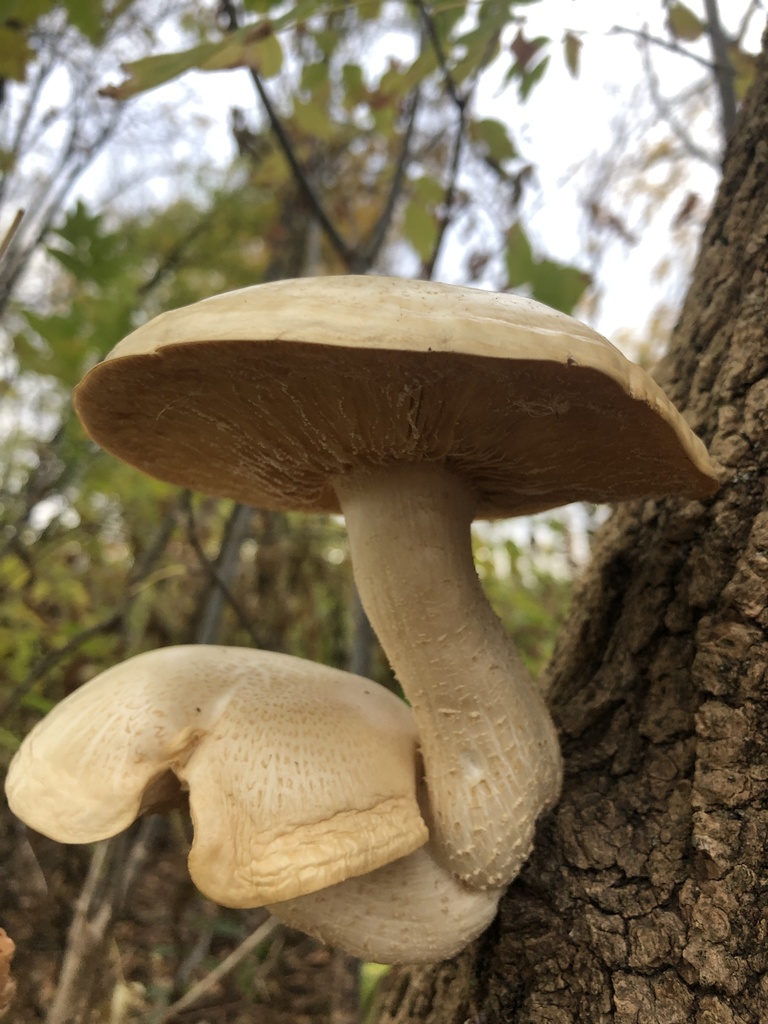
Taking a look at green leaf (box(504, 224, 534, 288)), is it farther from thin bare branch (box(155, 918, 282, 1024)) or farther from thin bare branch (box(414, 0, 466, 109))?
thin bare branch (box(155, 918, 282, 1024))

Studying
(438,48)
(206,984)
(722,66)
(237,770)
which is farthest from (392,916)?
(722,66)

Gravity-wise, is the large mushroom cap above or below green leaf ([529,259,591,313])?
below

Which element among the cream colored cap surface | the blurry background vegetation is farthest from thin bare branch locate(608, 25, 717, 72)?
the cream colored cap surface

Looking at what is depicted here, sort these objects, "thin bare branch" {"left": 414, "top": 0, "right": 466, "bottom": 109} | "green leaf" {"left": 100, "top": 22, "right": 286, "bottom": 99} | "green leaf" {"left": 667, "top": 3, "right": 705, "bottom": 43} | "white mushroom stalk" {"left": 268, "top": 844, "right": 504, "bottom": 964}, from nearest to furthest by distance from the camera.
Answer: "white mushroom stalk" {"left": 268, "top": 844, "right": 504, "bottom": 964}
"green leaf" {"left": 100, "top": 22, "right": 286, "bottom": 99}
"thin bare branch" {"left": 414, "top": 0, "right": 466, "bottom": 109}
"green leaf" {"left": 667, "top": 3, "right": 705, "bottom": 43}

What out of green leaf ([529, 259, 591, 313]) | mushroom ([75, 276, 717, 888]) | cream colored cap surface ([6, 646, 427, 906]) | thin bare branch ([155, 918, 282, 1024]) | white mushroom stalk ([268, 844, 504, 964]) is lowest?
thin bare branch ([155, 918, 282, 1024])

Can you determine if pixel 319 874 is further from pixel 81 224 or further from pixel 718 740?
pixel 81 224

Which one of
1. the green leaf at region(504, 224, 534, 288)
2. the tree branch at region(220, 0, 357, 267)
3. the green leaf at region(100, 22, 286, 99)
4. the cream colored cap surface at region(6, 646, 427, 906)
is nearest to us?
the cream colored cap surface at region(6, 646, 427, 906)

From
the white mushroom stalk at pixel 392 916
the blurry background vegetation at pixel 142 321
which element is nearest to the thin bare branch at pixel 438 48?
the blurry background vegetation at pixel 142 321

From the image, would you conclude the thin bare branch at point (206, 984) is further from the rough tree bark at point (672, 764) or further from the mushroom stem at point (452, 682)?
the mushroom stem at point (452, 682)

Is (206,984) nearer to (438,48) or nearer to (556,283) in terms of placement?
(556,283)
